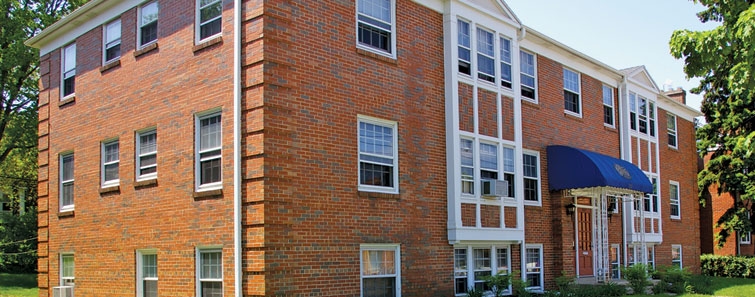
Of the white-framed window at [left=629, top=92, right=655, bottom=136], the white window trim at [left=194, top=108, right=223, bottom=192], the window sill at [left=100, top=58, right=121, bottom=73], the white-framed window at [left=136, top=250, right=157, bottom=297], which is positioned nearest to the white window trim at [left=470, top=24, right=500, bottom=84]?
the white window trim at [left=194, top=108, right=223, bottom=192]

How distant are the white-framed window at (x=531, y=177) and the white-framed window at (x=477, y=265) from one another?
2.20 m

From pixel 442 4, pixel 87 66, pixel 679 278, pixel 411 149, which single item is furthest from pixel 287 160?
pixel 679 278

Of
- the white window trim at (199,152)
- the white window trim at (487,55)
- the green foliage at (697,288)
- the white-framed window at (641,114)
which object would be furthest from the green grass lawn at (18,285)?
the white-framed window at (641,114)

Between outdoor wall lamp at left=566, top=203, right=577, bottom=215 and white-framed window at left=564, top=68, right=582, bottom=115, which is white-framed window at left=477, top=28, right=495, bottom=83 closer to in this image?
white-framed window at left=564, top=68, right=582, bottom=115

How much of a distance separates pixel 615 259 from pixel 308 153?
15.1 m

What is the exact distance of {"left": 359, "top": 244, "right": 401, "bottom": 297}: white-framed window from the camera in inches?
593

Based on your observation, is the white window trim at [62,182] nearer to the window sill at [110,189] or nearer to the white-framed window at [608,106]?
the window sill at [110,189]

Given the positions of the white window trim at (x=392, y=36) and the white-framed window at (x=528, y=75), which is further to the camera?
the white-framed window at (x=528, y=75)

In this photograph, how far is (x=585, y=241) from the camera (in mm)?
23109

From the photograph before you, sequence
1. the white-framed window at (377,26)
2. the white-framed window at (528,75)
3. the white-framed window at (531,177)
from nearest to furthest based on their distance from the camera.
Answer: the white-framed window at (377,26) → the white-framed window at (531,177) → the white-framed window at (528,75)

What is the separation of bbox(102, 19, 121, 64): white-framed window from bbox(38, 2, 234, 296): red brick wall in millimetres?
273

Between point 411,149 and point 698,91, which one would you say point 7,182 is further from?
point 698,91

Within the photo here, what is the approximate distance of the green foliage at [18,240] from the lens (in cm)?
3231

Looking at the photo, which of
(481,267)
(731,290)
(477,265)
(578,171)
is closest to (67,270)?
(477,265)
